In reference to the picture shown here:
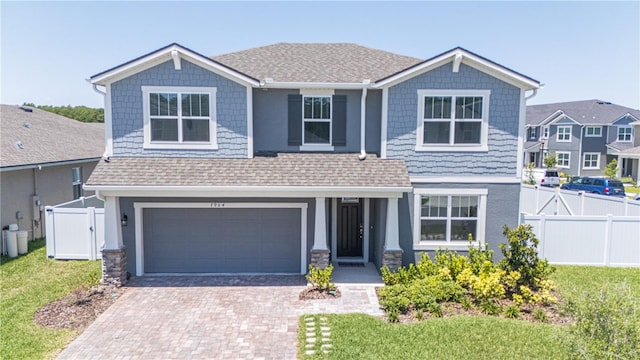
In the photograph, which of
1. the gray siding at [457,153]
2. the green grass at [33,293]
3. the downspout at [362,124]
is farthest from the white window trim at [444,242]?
the green grass at [33,293]

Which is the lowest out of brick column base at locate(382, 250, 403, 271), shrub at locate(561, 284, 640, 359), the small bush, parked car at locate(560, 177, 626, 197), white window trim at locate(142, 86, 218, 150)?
the small bush

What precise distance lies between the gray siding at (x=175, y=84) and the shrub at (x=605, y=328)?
897 centimetres

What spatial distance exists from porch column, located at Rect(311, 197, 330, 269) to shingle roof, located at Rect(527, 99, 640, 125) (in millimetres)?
40775

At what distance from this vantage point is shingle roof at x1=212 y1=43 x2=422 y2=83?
1273 centimetres

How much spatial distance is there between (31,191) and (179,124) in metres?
8.19

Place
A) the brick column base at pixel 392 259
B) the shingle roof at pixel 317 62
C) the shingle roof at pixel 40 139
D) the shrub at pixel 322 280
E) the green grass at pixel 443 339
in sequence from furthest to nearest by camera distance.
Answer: the shingle roof at pixel 40 139, the shingle roof at pixel 317 62, the brick column base at pixel 392 259, the shrub at pixel 322 280, the green grass at pixel 443 339

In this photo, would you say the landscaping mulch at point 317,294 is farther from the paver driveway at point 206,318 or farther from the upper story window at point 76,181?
the upper story window at point 76,181

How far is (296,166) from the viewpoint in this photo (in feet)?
38.5

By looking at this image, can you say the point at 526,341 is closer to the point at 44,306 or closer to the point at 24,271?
the point at 44,306

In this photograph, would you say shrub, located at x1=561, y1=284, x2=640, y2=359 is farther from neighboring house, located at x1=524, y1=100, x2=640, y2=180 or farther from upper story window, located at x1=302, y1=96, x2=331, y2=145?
neighboring house, located at x1=524, y1=100, x2=640, y2=180

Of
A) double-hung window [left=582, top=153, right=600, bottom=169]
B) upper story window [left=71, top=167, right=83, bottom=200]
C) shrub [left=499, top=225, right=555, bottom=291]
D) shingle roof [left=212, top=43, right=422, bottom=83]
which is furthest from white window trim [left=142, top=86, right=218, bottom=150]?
double-hung window [left=582, top=153, right=600, bottom=169]

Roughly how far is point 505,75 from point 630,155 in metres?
35.0

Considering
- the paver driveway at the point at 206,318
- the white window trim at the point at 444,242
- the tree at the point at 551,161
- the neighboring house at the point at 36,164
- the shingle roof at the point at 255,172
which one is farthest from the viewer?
the tree at the point at 551,161

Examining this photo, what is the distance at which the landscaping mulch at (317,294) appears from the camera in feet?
33.6
